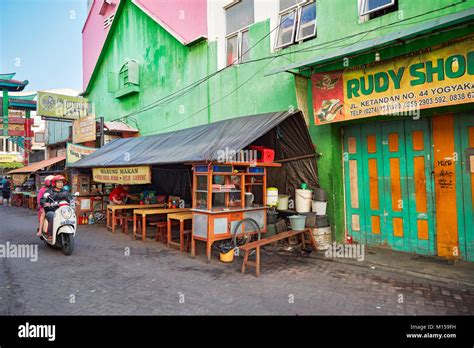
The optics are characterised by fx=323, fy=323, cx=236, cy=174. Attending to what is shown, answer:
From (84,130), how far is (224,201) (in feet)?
37.2

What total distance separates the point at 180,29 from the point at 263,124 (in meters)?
8.12

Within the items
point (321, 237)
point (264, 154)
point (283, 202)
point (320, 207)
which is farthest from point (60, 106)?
point (321, 237)

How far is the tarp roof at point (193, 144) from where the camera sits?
23.3 feet

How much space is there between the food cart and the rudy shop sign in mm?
2265

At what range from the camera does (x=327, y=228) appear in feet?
26.4

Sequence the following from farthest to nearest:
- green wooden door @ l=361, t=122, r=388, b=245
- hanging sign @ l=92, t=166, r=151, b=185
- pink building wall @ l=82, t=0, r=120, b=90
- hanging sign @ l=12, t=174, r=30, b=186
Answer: hanging sign @ l=12, t=174, r=30, b=186
pink building wall @ l=82, t=0, r=120, b=90
hanging sign @ l=92, t=166, r=151, b=185
green wooden door @ l=361, t=122, r=388, b=245

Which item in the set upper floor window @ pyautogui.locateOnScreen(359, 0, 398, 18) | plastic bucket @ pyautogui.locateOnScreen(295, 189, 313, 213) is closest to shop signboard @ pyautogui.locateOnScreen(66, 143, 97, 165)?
plastic bucket @ pyautogui.locateOnScreen(295, 189, 313, 213)

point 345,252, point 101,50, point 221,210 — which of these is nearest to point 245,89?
point 221,210

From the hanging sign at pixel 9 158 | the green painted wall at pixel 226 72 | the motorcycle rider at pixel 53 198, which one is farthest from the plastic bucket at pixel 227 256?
the hanging sign at pixel 9 158

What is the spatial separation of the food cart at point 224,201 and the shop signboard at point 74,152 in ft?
26.9

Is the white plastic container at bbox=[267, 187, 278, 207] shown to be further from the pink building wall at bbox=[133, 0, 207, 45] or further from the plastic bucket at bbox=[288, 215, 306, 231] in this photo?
the pink building wall at bbox=[133, 0, 207, 45]

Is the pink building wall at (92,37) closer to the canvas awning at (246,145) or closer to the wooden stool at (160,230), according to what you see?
the canvas awning at (246,145)

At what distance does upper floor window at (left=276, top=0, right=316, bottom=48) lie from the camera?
8.84m

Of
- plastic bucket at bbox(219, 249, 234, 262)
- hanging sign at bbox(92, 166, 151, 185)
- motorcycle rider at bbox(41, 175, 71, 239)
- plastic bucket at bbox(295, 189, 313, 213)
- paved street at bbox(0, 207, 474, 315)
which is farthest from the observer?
hanging sign at bbox(92, 166, 151, 185)
